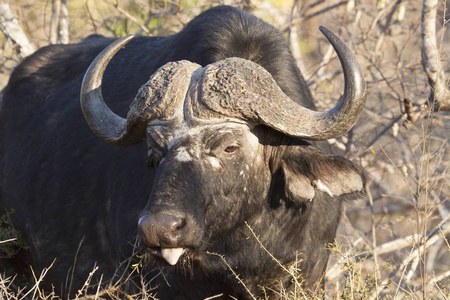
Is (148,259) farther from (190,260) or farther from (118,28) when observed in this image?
(118,28)

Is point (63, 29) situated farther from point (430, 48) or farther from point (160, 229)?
point (160, 229)

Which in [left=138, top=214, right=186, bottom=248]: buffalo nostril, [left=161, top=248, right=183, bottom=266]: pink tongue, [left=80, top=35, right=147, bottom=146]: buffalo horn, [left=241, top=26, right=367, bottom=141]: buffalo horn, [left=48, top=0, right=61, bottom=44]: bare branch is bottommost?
[left=48, top=0, right=61, bottom=44]: bare branch

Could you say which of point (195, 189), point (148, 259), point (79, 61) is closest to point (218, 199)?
point (195, 189)

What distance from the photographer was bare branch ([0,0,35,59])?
648 centimetres

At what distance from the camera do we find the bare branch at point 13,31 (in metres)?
6.48

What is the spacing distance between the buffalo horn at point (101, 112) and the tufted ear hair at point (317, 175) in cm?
85

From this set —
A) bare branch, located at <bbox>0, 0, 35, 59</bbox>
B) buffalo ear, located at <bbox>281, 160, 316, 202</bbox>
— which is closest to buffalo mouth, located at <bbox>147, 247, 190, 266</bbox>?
buffalo ear, located at <bbox>281, 160, 316, 202</bbox>

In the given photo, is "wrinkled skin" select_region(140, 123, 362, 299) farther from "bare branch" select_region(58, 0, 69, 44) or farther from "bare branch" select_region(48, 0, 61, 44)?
"bare branch" select_region(48, 0, 61, 44)

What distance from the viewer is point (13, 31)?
655cm

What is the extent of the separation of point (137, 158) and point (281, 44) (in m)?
1.15

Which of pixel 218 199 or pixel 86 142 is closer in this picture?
pixel 218 199

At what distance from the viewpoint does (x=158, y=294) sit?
167 inches

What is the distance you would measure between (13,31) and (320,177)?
3.87 m

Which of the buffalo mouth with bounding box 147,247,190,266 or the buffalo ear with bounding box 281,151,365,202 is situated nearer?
the buffalo mouth with bounding box 147,247,190,266
